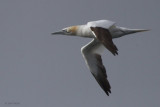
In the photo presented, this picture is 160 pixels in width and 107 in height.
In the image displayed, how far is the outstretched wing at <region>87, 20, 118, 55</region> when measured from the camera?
1584 cm

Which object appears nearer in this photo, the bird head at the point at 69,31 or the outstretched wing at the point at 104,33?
the outstretched wing at the point at 104,33

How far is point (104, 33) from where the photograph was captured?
678 inches

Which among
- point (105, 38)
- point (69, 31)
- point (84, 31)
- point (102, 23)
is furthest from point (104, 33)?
point (69, 31)

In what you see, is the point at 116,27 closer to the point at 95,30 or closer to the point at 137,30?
the point at 137,30

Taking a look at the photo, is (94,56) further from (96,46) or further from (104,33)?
(104,33)

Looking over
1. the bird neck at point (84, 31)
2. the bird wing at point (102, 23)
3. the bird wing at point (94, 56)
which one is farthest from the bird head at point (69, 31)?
the bird wing at point (102, 23)

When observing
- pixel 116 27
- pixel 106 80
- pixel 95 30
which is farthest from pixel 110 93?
pixel 95 30

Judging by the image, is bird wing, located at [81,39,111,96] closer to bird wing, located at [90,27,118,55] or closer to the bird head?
the bird head

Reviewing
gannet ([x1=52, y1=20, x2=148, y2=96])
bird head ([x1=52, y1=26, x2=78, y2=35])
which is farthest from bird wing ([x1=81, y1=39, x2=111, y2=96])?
bird head ([x1=52, y1=26, x2=78, y2=35])

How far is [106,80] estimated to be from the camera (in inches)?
861

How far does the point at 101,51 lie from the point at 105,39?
5.99 meters

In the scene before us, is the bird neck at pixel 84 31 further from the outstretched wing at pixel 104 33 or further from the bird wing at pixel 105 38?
the bird wing at pixel 105 38

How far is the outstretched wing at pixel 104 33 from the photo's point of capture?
1584cm

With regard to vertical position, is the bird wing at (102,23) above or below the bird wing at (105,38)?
above
